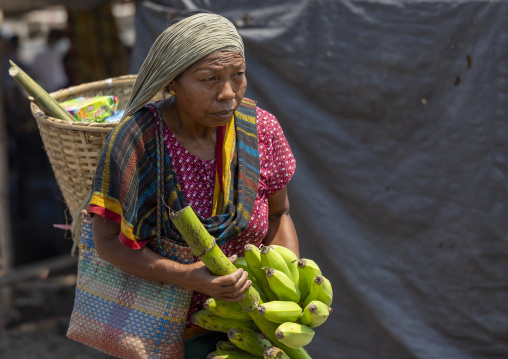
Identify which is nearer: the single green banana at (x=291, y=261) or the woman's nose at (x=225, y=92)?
the woman's nose at (x=225, y=92)

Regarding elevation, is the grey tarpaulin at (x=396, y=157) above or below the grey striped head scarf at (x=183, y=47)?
below

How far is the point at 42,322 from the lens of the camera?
5.58m

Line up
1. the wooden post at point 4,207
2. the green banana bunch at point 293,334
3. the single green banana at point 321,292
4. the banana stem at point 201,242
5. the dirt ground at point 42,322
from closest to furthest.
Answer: the banana stem at point 201,242 → the green banana bunch at point 293,334 → the single green banana at point 321,292 → the dirt ground at point 42,322 → the wooden post at point 4,207

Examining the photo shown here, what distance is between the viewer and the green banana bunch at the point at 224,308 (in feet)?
6.29

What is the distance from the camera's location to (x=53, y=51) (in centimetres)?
801

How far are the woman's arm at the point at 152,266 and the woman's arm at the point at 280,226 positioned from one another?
0.34 m

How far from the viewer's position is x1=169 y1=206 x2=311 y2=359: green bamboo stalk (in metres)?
1.71

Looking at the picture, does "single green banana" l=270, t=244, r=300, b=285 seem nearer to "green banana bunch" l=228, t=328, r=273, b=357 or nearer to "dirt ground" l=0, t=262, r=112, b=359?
"green banana bunch" l=228, t=328, r=273, b=357

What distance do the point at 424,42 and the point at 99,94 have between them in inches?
71.2

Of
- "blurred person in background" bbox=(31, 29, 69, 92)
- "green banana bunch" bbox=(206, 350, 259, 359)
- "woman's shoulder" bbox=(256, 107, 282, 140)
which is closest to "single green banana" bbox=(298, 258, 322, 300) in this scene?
"green banana bunch" bbox=(206, 350, 259, 359)

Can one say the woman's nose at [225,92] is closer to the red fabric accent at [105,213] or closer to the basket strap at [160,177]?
the basket strap at [160,177]

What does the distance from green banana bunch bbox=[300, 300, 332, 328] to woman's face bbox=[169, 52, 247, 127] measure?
1.94 feet

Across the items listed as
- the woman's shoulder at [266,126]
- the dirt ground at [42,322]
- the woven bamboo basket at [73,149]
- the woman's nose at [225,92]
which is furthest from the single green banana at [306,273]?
the dirt ground at [42,322]

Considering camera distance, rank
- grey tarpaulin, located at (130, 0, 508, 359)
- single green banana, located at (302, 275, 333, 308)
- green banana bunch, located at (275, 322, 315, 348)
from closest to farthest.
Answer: green banana bunch, located at (275, 322, 315, 348), single green banana, located at (302, 275, 333, 308), grey tarpaulin, located at (130, 0, 508, 359)
